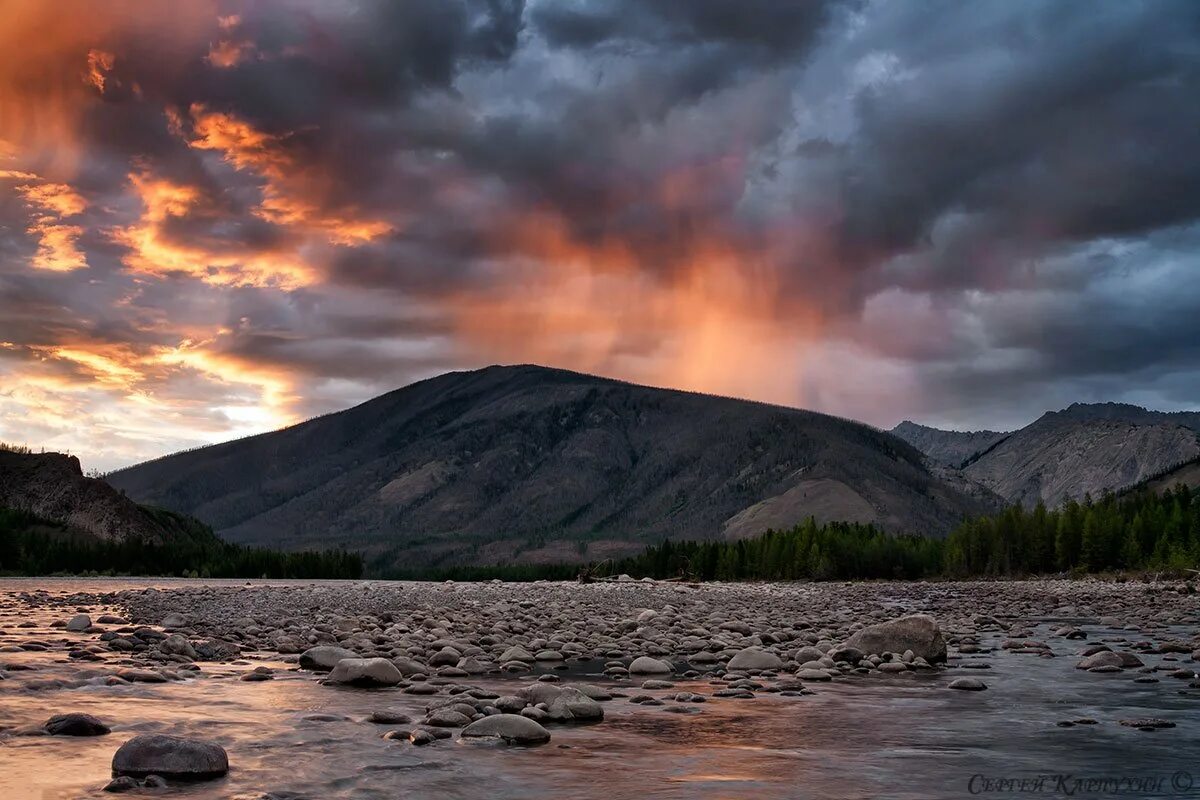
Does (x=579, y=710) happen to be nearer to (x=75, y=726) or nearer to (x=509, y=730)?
(x=509, y=730)

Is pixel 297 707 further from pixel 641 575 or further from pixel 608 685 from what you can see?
pixel 641 575

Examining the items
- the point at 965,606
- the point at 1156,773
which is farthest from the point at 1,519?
the point at 1156,773

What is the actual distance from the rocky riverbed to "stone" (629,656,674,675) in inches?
2.8

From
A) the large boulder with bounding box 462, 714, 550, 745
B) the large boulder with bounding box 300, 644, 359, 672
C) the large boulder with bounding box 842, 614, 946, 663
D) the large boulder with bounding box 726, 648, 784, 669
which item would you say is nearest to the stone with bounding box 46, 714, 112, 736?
the large boulder with bounding box 462, 714, 550, 745

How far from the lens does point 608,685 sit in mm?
19391

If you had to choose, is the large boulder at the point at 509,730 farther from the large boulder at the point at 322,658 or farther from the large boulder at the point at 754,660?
the large boulder at the point at 754,660

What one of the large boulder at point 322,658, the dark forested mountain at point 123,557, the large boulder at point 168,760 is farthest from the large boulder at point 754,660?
the dark forested mountain at point 123,557

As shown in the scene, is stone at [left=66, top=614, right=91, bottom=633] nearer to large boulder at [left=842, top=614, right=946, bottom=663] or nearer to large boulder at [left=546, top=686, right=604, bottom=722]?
large boulder at [left=546, top=686, right=604, bottom=722]

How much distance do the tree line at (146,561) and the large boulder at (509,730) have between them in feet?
436

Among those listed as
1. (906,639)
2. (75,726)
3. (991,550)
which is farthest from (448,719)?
(991,550)

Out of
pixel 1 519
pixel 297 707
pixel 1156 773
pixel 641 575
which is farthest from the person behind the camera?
pixel 1 519

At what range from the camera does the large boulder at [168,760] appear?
1088cm

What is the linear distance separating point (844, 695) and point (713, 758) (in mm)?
6920

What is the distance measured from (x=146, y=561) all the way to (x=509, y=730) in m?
143
